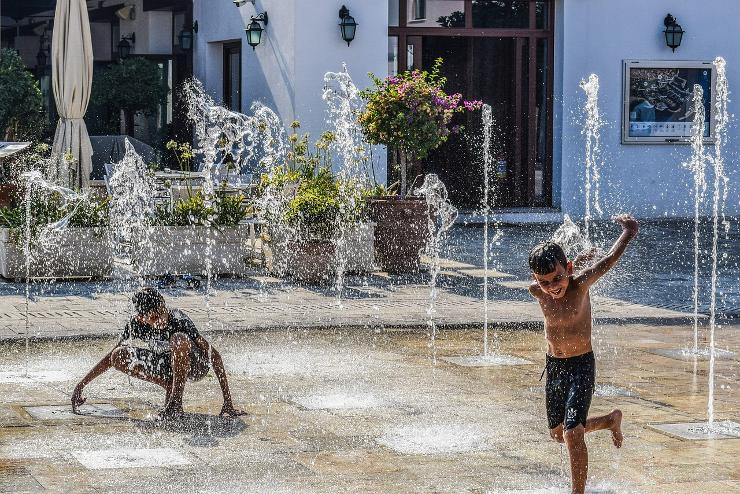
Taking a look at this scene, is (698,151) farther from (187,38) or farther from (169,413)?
(169,413)

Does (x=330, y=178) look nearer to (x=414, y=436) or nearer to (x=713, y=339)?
(x=713, y=339)

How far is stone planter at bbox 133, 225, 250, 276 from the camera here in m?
14.2

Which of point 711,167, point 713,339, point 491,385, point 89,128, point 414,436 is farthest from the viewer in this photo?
point 89,128

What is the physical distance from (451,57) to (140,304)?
14374 mm

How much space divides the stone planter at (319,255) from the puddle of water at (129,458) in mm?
7204

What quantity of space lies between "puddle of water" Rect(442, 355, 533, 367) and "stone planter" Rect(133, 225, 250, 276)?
15.6 feet

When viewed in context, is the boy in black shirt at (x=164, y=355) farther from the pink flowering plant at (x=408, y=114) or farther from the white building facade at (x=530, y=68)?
the white building facade at (x=530, y=68)

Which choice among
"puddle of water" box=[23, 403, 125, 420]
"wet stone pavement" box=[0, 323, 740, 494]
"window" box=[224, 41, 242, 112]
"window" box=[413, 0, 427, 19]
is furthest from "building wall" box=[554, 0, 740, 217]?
"puddle of water" box=[23, 403, 125, 420]

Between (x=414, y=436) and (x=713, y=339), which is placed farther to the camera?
(x=713, y=339)

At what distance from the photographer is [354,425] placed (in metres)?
7.61

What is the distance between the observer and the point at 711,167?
22828 mm

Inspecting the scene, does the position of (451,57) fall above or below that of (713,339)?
above

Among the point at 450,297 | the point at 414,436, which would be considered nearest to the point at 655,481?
the point at 414,436

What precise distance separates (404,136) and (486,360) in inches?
221
